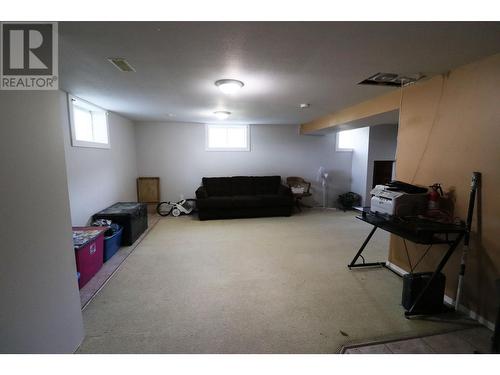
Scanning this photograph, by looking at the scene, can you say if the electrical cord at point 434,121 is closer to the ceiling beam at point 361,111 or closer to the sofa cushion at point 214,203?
the ceiling beam at point 361,111

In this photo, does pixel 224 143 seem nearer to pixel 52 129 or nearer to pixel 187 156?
pixel 187 156

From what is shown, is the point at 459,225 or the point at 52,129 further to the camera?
the point at 459,225

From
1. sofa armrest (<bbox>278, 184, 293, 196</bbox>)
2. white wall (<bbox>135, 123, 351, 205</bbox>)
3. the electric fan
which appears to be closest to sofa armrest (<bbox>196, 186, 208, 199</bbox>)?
white wall (<bbox>135, 123, 351, 205</bbox>)

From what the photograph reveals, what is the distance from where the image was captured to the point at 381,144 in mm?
5891

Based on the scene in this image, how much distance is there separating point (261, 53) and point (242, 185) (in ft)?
13.7

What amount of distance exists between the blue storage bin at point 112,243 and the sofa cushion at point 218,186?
2.46 m

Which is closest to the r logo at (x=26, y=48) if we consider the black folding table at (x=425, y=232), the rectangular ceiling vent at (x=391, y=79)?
the rectangular ceiling vent at (x=391, y=79)

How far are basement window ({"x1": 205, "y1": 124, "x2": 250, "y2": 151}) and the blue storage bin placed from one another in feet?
10.1

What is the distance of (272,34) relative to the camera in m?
1.51

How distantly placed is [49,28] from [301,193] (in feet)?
17.2

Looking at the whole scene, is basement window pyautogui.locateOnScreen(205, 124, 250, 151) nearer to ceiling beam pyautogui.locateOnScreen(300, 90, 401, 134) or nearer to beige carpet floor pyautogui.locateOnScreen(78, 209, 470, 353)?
ceiling beam pyautogui.locateOnScreen(300, 90, 401, 134)

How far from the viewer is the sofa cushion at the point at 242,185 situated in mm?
5824

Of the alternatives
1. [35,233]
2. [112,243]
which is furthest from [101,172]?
[35,233]
